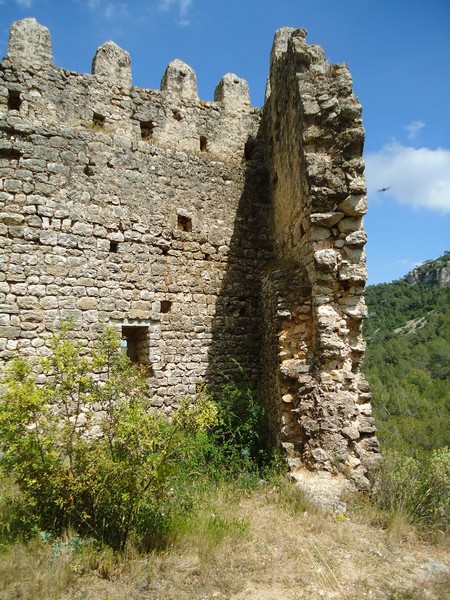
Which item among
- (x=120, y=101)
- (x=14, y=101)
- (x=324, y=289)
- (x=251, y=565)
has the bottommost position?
(x=251, y=565)

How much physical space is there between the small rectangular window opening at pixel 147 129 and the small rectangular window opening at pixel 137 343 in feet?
10.5

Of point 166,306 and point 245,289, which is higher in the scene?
point 245,289

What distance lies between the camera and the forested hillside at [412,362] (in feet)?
60.9

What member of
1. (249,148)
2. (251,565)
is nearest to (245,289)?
(249,148)

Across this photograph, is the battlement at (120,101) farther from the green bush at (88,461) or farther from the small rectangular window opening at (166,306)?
the green bush at (88,461)

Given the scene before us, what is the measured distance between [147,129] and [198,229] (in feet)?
6.16

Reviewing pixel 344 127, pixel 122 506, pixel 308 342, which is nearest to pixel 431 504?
pixel 308 342

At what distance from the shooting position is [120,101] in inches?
281

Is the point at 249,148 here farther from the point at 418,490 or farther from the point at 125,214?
the point at 418,490

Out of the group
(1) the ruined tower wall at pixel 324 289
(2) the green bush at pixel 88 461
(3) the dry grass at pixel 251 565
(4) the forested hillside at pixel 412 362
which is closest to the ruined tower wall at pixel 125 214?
(1) the ruined tower wall at pixel 324 289

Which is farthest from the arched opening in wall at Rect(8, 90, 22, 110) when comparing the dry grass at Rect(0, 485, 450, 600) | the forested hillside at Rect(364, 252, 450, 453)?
the forested hillside at Rect(364, 252, 450, 453)

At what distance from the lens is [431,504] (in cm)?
480

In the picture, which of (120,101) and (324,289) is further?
(120,101)

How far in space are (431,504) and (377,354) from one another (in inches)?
1135
